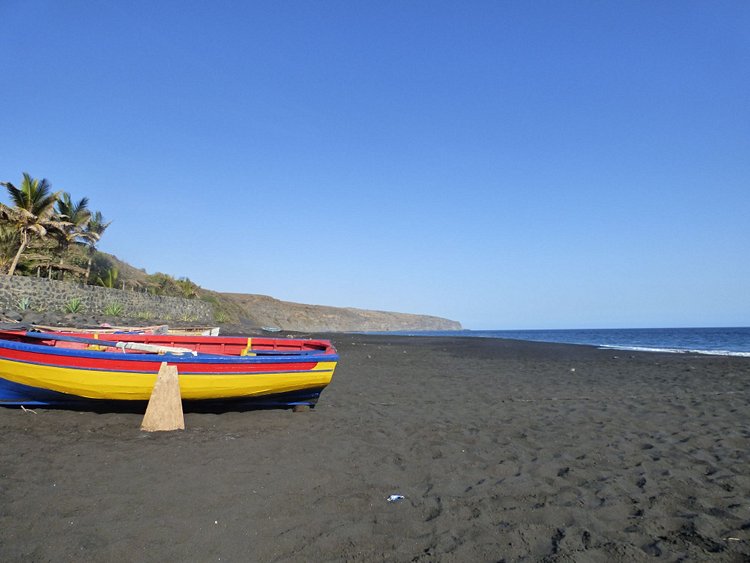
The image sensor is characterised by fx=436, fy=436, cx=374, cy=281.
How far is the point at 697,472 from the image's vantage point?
467 centimetres

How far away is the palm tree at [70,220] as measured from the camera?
24045 millimetres

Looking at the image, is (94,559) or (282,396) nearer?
(94,559)

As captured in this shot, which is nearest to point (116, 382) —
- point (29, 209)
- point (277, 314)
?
point (29, 209)

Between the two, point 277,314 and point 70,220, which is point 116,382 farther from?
point 277,314

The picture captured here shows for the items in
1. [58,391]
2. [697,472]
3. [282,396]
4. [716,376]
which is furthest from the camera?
[716,376]

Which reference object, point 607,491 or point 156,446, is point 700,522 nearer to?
point 607,491

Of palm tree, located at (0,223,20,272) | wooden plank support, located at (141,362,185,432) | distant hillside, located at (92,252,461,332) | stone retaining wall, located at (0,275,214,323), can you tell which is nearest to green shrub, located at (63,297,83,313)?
stone retaining wall, located at (0,275,214,323)

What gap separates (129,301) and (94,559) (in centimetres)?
2558

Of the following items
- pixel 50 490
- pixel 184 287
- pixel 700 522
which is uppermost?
pixel 184 287

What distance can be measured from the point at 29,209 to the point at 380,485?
2408 cm

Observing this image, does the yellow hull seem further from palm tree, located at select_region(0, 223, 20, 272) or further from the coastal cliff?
the coastal cliff

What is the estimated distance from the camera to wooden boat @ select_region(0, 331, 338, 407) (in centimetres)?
605

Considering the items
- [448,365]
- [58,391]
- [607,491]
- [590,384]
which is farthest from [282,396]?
[448,365]

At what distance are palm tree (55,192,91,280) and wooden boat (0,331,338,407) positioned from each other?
65.7 ft
